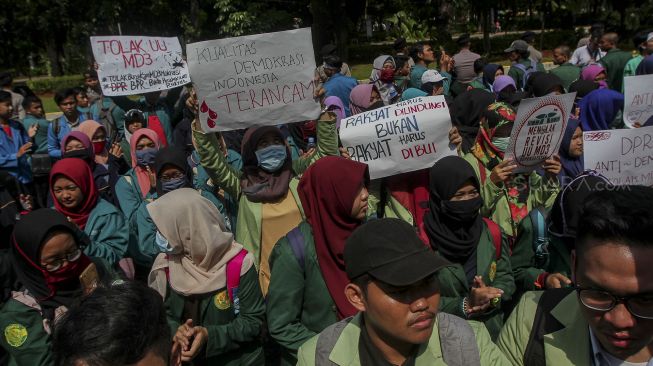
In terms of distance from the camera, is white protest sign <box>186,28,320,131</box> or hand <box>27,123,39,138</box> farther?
hand <box>27,123,39,138</box>

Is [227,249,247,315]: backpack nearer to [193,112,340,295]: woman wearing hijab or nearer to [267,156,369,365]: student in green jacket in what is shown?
[267,156,369,365]: student in green jacket

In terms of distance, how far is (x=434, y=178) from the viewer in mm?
3477

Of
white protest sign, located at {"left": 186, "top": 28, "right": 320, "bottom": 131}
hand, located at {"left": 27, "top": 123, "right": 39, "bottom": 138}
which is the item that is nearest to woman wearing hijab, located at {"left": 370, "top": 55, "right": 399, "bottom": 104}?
white protest sign, located at {"left": 186, "top": 28, "right": 320, "bottom": 131}

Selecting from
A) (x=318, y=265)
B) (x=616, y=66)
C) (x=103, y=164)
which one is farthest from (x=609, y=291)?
(x=616, y=66)

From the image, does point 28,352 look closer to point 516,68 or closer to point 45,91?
point 516,68

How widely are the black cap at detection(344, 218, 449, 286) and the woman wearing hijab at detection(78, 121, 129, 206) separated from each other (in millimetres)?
3874

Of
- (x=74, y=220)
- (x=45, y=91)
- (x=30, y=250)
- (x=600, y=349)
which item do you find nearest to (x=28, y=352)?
(x=30, y=250)

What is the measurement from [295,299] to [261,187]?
4.01 ft

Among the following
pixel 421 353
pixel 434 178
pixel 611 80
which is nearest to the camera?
pixel 421 353

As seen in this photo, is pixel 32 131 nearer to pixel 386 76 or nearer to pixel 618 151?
pixel 386 76

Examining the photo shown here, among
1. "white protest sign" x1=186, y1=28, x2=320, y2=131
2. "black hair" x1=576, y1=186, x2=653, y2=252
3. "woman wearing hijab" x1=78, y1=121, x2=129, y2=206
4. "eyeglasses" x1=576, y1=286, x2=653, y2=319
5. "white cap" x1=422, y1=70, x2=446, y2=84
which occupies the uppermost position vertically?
"white protest sign" x1=186, y1=28, x2=320, y2=131

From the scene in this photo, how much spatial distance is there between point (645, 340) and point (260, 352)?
2083mm

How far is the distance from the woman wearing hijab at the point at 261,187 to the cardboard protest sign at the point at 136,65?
2.57m

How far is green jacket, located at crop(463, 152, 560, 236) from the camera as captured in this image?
12.7 feet
